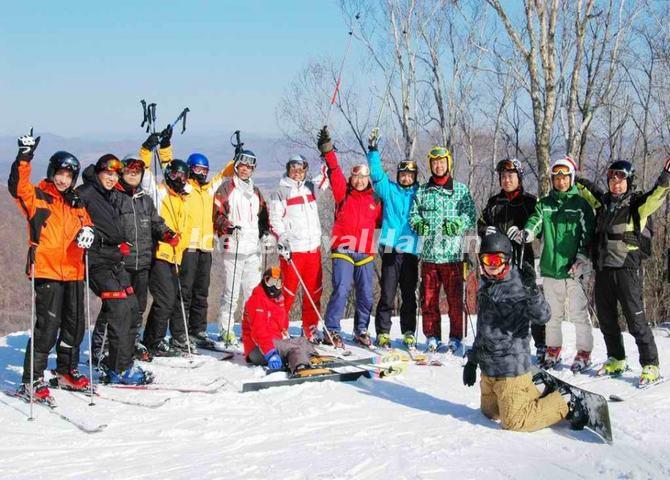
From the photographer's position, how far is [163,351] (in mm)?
7172

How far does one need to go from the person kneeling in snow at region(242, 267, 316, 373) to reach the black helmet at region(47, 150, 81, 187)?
6.82 ft

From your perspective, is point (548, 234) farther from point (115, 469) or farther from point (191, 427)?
point (115, 469)

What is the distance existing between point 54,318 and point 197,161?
2650 mm

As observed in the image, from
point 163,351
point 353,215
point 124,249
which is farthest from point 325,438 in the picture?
point 353,215

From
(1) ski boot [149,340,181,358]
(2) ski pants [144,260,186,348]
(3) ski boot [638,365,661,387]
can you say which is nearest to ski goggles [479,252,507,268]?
(3) ski boot [638,365,661,387]

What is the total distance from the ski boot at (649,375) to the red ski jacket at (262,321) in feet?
11.0

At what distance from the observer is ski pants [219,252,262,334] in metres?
7.57

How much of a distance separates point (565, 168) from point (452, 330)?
2.18m

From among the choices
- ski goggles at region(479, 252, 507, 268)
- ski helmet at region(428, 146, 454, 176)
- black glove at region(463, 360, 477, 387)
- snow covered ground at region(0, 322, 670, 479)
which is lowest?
snow covered ground at region(0, 322, 670, 479)

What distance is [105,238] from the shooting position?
579 cm

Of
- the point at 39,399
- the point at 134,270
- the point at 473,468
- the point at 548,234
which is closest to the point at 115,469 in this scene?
the point at 39,399

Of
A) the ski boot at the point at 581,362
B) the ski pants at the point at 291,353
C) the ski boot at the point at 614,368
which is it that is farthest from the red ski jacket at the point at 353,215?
the ski boot at the point at 614,368

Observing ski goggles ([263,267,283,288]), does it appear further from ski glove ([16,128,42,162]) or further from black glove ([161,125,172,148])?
ski glove ([16,128,42,162])

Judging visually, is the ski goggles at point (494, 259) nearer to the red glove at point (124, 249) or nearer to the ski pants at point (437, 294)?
the ski pants at point (437, 294)
